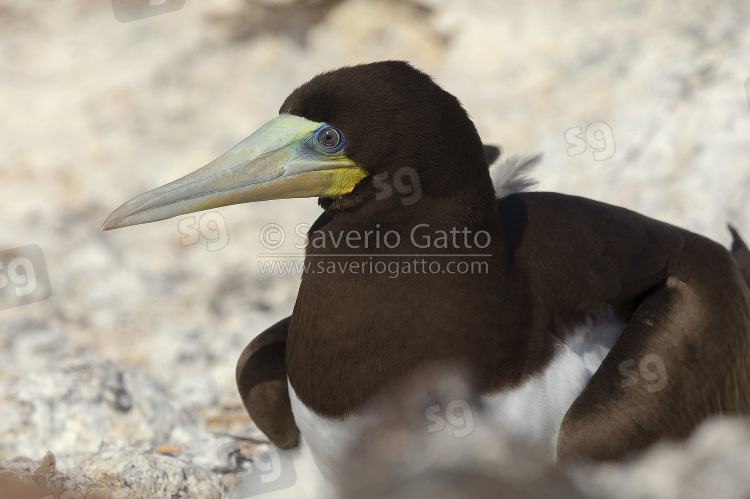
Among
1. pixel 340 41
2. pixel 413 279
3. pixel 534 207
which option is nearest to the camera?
pixel 413 279

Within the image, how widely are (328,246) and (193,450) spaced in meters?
2.17

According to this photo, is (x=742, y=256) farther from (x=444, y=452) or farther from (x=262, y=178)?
(x=262, y=178)

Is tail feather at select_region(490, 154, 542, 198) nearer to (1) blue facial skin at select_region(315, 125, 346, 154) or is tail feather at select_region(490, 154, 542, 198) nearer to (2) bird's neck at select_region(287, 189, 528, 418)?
(2) bird's neck at select_region(287, 189, 528, 418)

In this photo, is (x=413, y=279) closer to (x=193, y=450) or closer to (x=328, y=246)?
(x=328, y=246)

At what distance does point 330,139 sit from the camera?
3.64 meters

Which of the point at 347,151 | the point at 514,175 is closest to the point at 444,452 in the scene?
the point at 347,151

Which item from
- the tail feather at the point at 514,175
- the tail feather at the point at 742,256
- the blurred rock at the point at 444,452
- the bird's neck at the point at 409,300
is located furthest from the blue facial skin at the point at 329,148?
the tail feather at the point at 742,256

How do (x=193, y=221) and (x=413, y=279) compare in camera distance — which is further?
(x=193, y=221)

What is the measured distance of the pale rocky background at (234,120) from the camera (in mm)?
6773

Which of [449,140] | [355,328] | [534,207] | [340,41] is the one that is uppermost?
[340,41]

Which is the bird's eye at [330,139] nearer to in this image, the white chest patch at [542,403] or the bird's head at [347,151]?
the bird's head at [347,151]

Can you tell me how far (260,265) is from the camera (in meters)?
7.26

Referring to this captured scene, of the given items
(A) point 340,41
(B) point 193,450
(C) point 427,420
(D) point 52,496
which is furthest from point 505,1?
(D) point 52,496

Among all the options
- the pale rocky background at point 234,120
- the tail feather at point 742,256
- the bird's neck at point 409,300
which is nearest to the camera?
the bird's neck at point 409,300
